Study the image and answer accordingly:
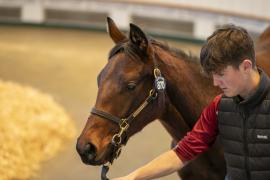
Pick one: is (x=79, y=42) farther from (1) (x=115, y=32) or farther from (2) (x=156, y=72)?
(2) (x=156, y=72)

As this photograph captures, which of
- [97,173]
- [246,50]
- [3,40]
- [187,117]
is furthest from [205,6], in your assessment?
[246,50]

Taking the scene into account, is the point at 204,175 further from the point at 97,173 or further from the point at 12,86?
the point at 12,86

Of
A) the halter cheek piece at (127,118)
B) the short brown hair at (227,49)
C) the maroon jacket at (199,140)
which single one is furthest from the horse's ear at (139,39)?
the short brown hair at (227,49)

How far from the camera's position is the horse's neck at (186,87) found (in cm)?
196

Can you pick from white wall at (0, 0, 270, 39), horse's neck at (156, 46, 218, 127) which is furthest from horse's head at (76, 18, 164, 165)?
white wall at (0, 0, 270, 39)

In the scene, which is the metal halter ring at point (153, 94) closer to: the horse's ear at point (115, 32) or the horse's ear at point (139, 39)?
the horse's ear at point (139, 39)

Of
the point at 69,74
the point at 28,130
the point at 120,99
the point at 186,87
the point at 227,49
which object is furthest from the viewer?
the point at 69,74

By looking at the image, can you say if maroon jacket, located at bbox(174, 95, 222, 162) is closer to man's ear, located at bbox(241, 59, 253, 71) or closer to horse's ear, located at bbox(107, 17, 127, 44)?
man's ear, located at bbox(241, 59, 253, 71)

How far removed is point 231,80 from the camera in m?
1.37

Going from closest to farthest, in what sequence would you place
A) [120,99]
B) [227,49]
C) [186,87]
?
1. [227,49]
2. [120,99]
3. [186,87]

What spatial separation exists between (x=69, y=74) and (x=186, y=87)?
3.73 meters

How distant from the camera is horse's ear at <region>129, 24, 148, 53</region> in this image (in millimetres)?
1827

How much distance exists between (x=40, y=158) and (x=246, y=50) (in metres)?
2.65

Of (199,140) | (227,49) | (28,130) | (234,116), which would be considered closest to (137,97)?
(199,140)
